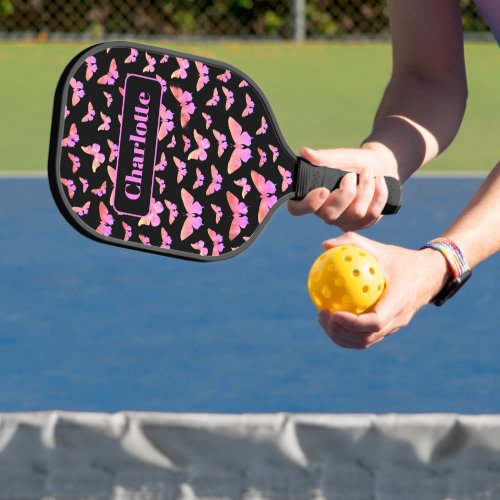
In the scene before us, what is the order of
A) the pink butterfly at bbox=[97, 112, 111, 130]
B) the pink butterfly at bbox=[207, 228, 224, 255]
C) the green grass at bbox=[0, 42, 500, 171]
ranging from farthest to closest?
the green grass at bbox=[0, 42, 500, 171]
the pink butterfly at bbox=[207, 228, 224, 255]
the pink butterfly at bbox=[97, 112, 111, 130]

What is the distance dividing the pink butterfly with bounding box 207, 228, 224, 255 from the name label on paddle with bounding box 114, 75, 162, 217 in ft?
0.44

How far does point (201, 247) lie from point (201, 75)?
11.9 inches

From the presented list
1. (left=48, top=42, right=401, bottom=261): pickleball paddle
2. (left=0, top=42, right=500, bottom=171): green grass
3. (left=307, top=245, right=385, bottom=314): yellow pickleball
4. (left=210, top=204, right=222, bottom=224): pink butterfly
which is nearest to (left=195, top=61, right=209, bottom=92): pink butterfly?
(left=48, top=42, right=401, bottom=261): pickleball paddle

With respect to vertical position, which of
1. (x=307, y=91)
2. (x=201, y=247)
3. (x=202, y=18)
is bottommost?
(x=202, y=18)

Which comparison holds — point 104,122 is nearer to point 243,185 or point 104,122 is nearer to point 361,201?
point 243,185

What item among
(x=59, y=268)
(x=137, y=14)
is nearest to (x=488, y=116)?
(x=59, y=268)

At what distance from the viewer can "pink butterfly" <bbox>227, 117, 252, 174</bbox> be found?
2479mm

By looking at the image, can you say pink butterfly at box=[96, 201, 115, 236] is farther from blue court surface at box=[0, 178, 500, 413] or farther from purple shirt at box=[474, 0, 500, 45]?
blue court surface at box=[0, 178, 500, 413]

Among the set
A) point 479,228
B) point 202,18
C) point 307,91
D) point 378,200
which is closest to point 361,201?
point 378,200

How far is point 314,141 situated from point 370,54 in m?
4.11

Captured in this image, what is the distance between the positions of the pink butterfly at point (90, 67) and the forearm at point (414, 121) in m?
0.51

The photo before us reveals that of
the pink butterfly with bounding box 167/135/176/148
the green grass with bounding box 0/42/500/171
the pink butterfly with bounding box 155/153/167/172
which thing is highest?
the pink butterfly with bounding box 167/135/176/148

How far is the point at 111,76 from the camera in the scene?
2.32 m

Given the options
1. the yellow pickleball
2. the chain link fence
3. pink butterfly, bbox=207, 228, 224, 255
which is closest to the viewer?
the yellow pickleball
